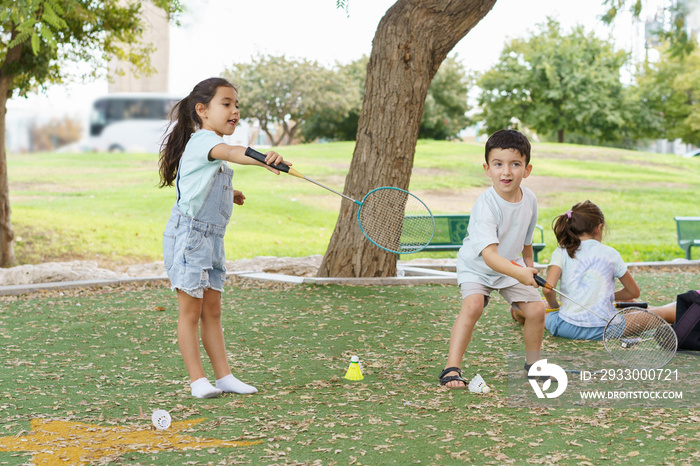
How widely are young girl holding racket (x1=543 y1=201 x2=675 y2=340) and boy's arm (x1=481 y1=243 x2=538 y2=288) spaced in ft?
4.90

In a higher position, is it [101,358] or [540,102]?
[540,102]

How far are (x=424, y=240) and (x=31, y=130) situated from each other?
26.4 metres

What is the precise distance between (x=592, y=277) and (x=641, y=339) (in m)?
1.04

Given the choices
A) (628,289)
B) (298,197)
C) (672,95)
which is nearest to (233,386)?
(628,289)

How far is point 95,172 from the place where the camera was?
25453 mm

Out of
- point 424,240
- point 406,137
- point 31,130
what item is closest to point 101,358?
point 424,240

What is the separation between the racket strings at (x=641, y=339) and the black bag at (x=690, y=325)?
57cm

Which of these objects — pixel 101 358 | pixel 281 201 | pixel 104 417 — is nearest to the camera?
pixel 104 417

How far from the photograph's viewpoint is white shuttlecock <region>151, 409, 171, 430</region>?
3473 mm

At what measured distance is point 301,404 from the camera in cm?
391

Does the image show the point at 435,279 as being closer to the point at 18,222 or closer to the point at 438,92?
the point at 18,222

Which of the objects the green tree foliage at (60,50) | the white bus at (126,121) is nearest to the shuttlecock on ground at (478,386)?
the green tree foliage at (60,50)

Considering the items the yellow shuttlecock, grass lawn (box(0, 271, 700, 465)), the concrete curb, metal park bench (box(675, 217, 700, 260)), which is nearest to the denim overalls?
grass lawn (box(0, 271, 700, 465))

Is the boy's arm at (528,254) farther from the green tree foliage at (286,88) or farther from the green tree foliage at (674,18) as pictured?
the green tree foliage at (286,88)
